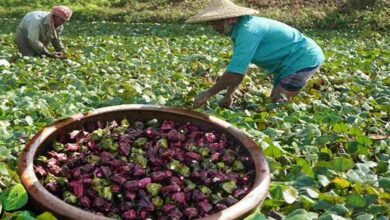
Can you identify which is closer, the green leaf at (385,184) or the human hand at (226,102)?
the green leaf at (385,184)

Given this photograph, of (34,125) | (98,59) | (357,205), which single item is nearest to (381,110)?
(357,205)

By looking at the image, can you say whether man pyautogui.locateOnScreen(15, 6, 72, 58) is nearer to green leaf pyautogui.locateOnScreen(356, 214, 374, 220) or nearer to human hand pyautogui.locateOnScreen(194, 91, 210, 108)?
human hand pyautogui.locateOnScreen(194, 91, 210, 108)

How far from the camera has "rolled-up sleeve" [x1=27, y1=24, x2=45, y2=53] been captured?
25.8 ft

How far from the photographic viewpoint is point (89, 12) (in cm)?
1825

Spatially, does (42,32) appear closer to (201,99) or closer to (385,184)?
(201,99)

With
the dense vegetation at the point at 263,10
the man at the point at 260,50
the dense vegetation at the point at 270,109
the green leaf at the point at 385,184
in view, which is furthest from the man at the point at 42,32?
the dense vegetation at the point at 263,10

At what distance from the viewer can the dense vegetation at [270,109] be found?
2.89 meters

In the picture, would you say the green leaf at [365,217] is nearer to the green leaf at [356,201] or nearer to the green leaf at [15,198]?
the green leaf at [356,201]

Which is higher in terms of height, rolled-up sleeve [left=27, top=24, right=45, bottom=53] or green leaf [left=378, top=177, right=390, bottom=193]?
green leaf [left=378, top=177, right=390, bottom=193]

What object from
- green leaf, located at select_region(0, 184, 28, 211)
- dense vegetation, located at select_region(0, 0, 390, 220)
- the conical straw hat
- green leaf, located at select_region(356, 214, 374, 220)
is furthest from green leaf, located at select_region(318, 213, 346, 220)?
the conical straw hat

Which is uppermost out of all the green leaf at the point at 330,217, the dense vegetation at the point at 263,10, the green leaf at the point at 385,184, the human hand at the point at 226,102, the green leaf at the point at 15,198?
the green leaf at the point at 15,198

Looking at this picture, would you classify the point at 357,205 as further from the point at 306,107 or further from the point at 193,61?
the point at 193,61

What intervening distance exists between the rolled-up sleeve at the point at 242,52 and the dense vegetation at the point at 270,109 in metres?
0.38

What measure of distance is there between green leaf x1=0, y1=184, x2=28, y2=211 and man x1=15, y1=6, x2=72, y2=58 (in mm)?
5520
